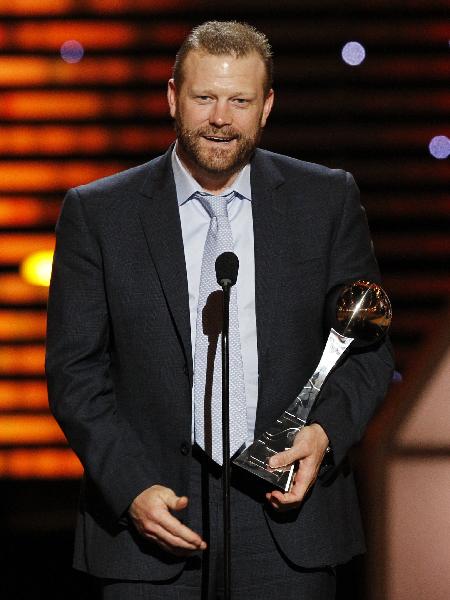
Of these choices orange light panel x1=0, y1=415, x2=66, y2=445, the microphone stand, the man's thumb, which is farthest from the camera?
orange light panel x1=0, y1=415, x2=66, y2=445

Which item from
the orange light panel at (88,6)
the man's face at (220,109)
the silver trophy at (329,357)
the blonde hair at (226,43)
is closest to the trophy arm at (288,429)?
the silver trophy at (329,357)

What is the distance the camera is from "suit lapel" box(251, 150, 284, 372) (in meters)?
2.43

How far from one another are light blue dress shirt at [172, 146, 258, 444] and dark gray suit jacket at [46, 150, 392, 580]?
3 cm

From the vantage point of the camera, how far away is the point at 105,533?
245 centimetres

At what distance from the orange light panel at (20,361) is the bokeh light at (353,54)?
1804mm

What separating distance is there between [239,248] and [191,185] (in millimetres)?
183

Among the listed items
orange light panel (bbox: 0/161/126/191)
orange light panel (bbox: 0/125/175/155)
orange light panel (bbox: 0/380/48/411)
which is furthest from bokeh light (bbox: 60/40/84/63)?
orange light panel (bbox: 0/380/48/411)

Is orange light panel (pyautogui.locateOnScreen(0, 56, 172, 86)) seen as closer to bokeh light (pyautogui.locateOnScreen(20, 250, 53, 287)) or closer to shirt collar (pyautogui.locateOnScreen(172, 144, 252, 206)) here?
bokeh light (pyautogui.locateOnScreen(20, 250, 53, 287))

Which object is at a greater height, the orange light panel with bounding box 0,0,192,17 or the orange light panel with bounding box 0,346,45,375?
the orange light panel with bounding box 0,0,192,17

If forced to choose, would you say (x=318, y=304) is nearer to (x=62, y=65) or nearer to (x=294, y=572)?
(x=294, y=572)

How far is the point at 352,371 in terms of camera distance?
2.45m

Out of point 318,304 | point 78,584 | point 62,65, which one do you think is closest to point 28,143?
point 62,65

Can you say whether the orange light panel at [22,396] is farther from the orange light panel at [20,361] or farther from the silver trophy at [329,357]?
the silver trophy at [329,357]

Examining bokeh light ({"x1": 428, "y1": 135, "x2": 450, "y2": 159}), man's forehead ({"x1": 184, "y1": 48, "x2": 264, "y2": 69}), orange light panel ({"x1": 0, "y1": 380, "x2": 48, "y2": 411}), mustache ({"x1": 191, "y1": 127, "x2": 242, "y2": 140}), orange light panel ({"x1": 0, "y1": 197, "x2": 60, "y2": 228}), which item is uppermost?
man's forehead ({"x1": 184, "y1": 48, "x2": 264, "y2": 69})
